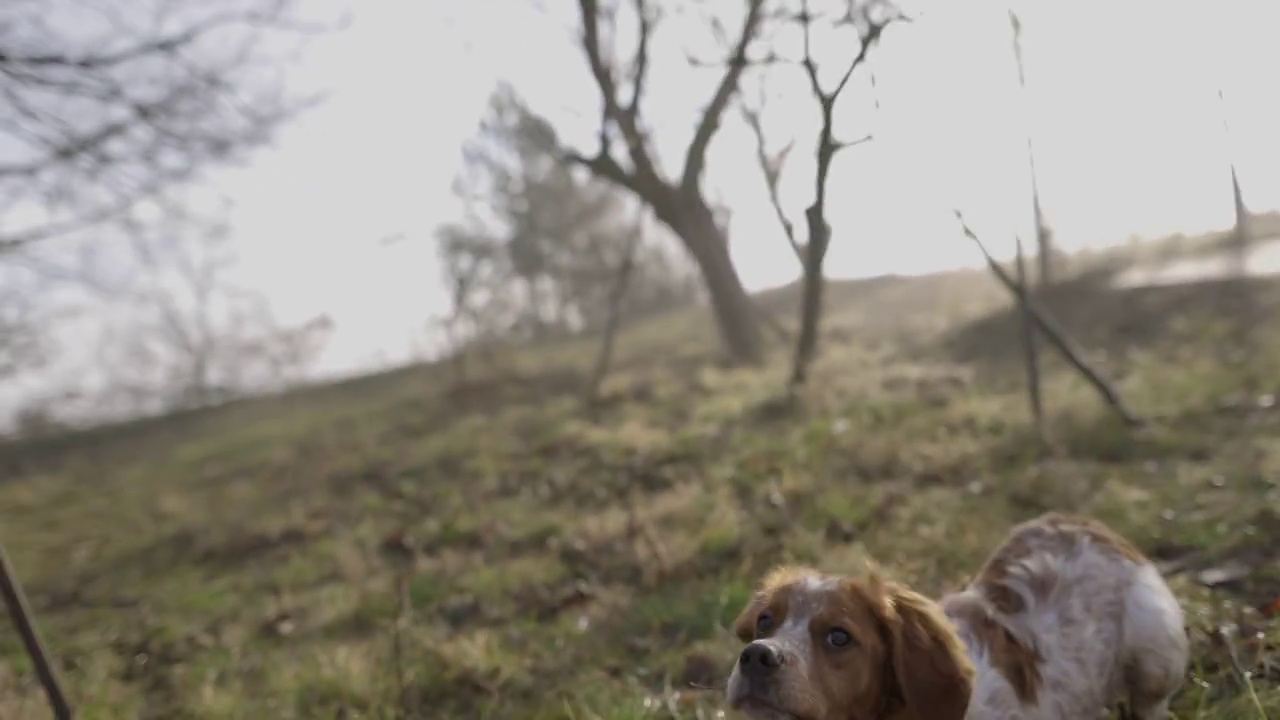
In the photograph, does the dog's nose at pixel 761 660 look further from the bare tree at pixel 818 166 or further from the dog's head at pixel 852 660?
the bare tree at pixel 818 166

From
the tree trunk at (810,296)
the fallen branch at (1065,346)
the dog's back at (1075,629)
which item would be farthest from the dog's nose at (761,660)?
the tree trunk at (810,296)

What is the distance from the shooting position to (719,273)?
14992 mm

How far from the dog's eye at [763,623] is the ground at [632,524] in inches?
41.5

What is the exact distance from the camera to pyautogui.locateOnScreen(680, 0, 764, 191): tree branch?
1099 centimetres

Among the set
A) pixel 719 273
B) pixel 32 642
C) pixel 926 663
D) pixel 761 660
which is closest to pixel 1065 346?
pixel 926 663

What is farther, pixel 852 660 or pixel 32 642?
pixel 32 642

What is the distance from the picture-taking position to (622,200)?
1192 inches

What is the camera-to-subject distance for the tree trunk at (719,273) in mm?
14234

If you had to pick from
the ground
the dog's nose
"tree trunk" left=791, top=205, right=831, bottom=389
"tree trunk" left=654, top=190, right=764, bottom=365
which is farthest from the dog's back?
"tree trunk" left=654, top=190, right=764, bottom=365

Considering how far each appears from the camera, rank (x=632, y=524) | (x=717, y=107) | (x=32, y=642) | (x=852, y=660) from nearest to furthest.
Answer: (x=852, y=660), (x=32, y=642), (x=632, y=524), (x=717, y=107)

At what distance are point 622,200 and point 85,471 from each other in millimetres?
17027

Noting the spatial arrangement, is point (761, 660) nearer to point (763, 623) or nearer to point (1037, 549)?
point (763, 623)

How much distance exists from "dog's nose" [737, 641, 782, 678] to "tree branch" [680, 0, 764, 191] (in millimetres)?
8993

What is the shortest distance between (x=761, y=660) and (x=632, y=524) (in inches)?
161
